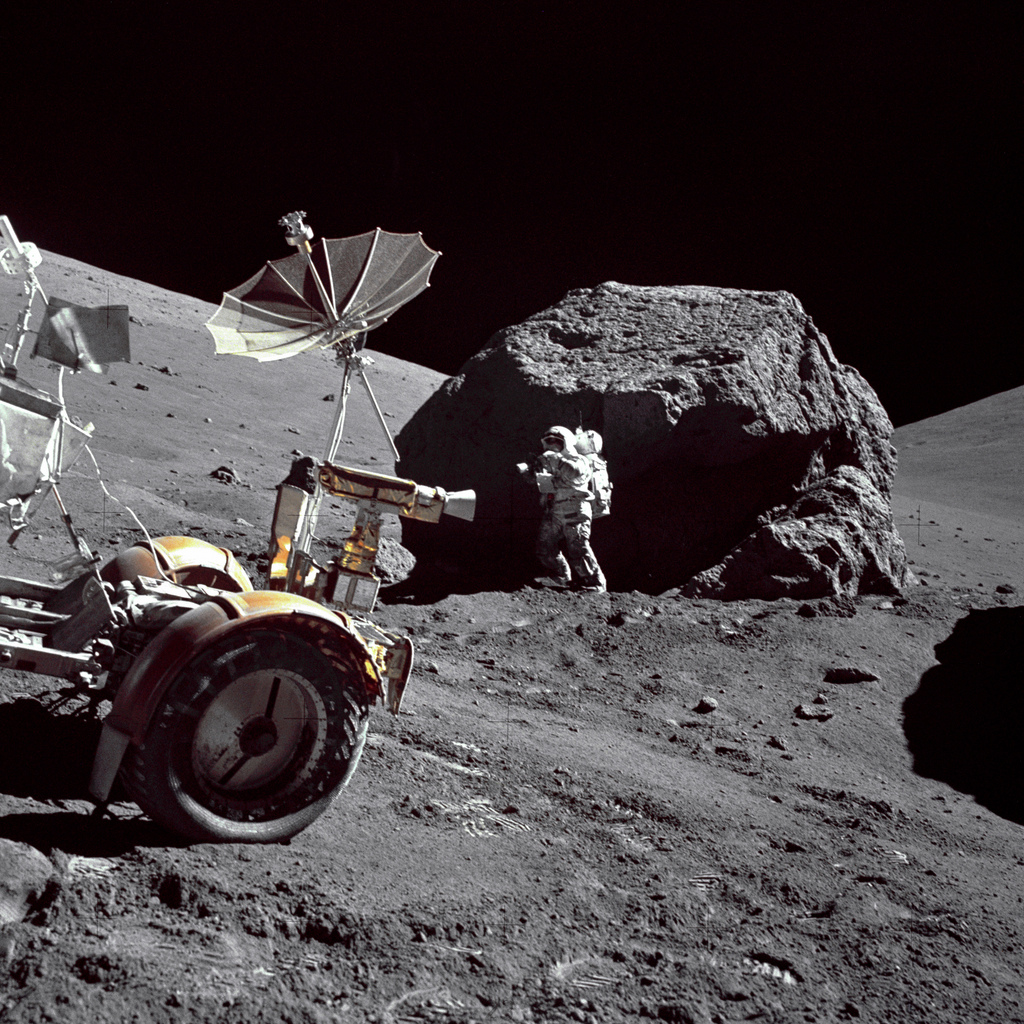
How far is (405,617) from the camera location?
4.84m

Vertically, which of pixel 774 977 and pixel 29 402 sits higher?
pixel 29 402

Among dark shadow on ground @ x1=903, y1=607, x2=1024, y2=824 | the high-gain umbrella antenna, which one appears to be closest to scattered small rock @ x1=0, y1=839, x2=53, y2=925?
the high-gain umbrella antenna

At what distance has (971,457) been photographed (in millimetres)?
13961

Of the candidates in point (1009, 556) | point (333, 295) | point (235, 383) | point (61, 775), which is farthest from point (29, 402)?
point (235, 383)

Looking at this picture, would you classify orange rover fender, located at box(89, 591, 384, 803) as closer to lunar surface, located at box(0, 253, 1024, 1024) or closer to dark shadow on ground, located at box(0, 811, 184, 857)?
dark shadow on ground, located at box(0, 811, 184, 857)

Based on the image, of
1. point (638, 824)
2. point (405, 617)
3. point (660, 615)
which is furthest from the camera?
point (660, 615)

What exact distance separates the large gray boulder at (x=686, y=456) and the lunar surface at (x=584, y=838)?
0.44 m

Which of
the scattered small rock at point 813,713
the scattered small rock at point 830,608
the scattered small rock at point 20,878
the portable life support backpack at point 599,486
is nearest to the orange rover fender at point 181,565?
the scattered small rock at point 20,878

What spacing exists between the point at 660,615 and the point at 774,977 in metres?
3.27

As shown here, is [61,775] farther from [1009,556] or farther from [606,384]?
[1009,556]

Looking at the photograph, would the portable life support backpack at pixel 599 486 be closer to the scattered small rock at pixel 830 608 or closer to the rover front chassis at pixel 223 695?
the scattered small rock at pixel 830 608

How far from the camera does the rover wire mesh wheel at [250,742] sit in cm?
186

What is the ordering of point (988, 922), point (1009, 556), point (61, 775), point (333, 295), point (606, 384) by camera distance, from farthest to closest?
point (1009, 556) < point (606, 384) < point (333, 295) < point (988, 922) < point (61, 775)

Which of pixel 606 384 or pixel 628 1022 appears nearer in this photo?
A: pixel 628 1022
